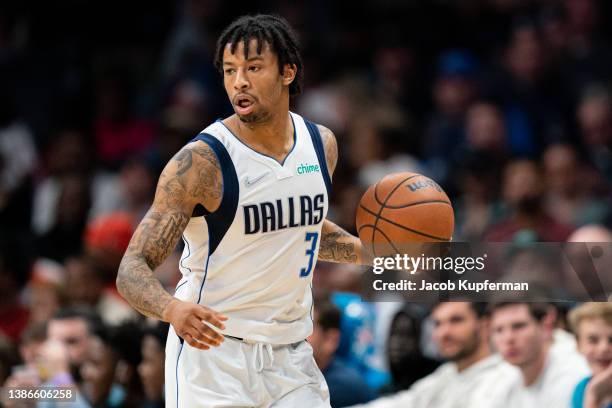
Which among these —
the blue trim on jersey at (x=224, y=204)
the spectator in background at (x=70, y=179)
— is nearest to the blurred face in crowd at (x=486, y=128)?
the spectator in background at (x=70, y=179)

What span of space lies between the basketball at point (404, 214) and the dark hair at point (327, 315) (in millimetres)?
2120

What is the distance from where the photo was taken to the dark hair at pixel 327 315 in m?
7.79

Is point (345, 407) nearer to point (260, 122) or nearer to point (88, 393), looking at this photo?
point (88, 393)

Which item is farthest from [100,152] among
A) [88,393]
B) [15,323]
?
[88,393]

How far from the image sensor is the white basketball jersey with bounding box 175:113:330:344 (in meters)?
5.18

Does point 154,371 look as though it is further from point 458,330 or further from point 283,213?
point 283,213

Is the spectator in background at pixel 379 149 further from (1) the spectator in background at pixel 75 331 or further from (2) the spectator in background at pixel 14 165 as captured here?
(2) the spectator in background at pixel 14 165

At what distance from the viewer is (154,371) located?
7973mm

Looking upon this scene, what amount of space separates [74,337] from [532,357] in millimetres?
3405

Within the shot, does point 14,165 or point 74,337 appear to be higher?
point 14,165

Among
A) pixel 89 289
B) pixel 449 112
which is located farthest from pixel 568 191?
pixel 89 289

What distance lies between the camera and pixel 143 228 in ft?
16.5

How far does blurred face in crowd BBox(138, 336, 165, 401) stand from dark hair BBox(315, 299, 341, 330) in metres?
1.06

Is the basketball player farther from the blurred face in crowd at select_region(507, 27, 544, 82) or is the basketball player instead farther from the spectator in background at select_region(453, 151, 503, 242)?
the blurred face in crowd at select_region(507, 27, 544, 82)
